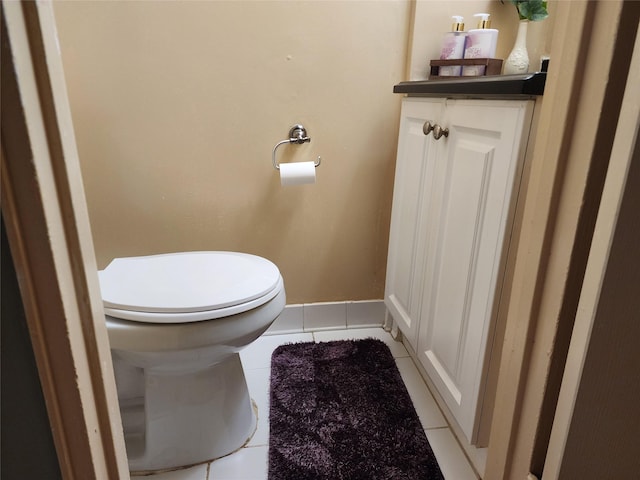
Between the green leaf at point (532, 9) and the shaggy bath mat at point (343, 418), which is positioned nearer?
the shaggy bath mat at point (343, 418)

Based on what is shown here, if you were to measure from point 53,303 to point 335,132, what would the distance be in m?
1.17

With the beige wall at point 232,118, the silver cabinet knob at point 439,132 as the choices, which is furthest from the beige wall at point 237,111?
the silver cabinet knob at point 439,132

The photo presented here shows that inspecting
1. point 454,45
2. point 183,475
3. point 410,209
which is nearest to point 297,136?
point 410,209

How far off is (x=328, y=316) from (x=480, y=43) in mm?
1034

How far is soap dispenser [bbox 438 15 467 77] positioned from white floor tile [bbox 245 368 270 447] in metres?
1.09

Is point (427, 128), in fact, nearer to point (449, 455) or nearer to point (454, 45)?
point (454, 45)

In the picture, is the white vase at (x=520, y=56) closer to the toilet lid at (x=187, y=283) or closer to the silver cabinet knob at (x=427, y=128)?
the silver cabinet knob at (x=427, y=128)

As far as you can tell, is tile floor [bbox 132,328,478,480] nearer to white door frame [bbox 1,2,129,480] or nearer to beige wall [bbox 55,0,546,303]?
beige wall [bbox 55,0,546,303]

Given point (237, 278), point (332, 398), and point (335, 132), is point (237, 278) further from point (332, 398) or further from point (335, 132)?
point (335, 132)

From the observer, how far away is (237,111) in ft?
4.52

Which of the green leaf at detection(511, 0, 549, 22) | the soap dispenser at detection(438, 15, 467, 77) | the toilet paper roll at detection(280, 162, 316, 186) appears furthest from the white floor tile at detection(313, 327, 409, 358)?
the green leaf at detection(511, 0, 549, 22)

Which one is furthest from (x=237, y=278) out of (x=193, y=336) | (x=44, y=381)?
(x=44, y=381)

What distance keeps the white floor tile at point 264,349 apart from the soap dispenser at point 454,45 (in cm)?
101

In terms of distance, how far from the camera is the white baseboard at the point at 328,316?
1.63m
